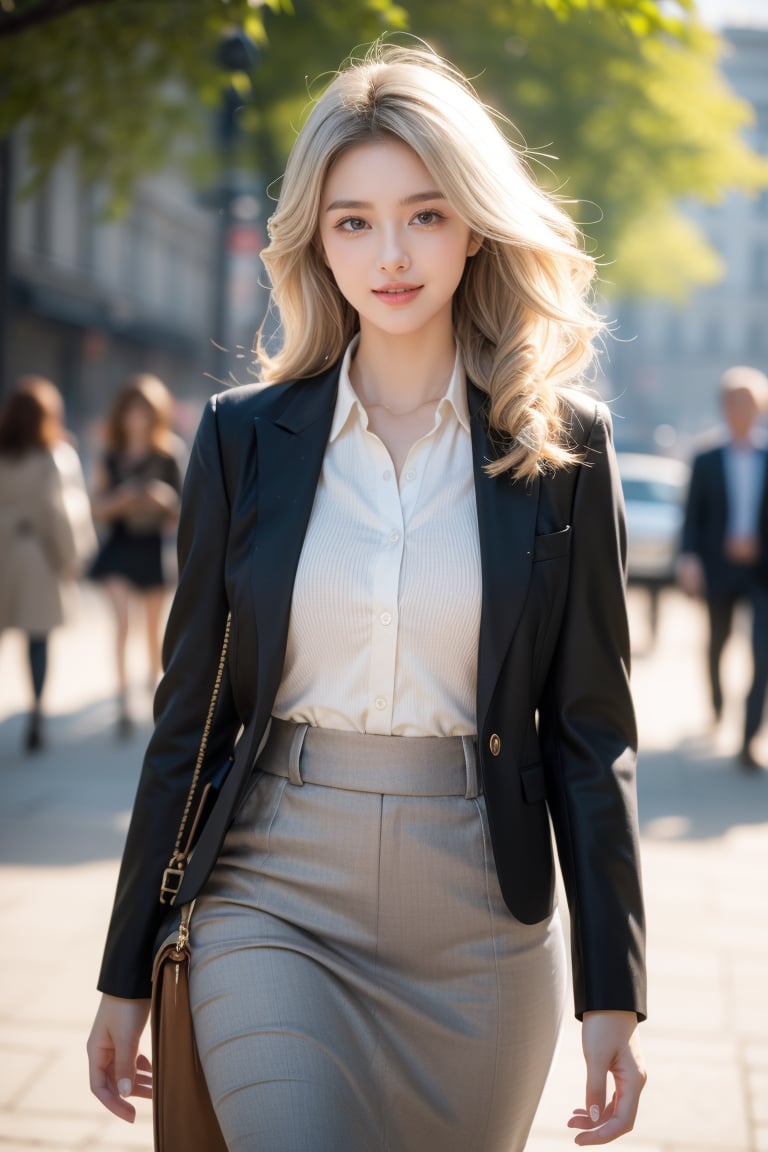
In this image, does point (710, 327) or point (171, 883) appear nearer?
point (171, 883)

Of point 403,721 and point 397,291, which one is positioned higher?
point 397,291

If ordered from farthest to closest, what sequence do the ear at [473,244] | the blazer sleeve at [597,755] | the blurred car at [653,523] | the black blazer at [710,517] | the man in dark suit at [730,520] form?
the blurred car at [653,523]
the black blazer at [710,517]
the man in dark suit at [730,520]
the ear at [473,244]
the blazer sleeve at [597,755]

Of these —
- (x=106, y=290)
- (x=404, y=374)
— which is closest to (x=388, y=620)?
(x=404, y=374)

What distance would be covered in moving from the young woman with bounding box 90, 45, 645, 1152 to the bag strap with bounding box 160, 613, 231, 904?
0.04 feet

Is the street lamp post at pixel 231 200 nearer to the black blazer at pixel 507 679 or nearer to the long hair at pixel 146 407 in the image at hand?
the long hair at pixel 146 407

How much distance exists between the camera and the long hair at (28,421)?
29.0 ft

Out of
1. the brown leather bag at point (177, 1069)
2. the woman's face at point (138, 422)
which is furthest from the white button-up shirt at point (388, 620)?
the woman's face at point (138, 422)

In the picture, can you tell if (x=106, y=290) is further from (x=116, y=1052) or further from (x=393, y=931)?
(x=393, y=931)

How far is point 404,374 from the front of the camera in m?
2.58

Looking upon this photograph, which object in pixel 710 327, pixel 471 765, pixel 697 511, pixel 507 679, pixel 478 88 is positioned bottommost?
pixel 471 765

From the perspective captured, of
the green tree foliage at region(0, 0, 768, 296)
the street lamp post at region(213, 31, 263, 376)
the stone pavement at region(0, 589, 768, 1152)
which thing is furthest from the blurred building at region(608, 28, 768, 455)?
the stone pavement at region(0, 589, 768, 1152)

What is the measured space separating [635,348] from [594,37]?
65435mm

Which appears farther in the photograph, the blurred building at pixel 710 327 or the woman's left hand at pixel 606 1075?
the blurred building at pixel 710 327

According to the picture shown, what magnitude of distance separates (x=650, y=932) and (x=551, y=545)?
11.4ft
